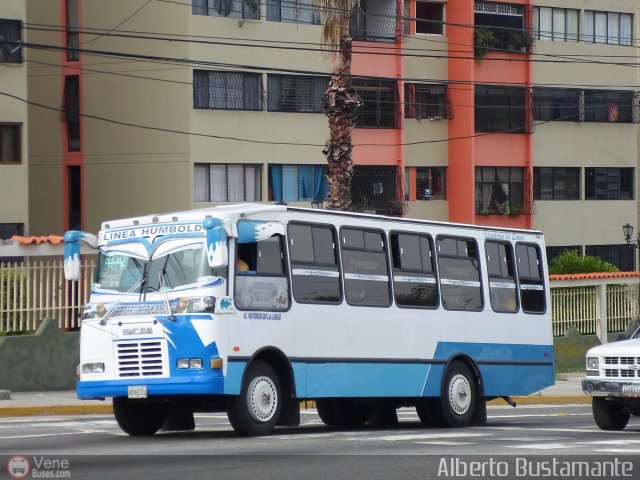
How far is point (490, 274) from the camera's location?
22094 millimetres

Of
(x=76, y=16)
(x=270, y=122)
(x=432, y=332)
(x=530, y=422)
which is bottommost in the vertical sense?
(x=530, y=422)

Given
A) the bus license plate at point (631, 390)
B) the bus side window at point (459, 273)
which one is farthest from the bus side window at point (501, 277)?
the bus license plate at point (631, 390)

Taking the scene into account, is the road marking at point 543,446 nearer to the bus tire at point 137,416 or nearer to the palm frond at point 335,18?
the bus tire at point 137,416

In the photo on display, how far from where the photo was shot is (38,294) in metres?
27.5

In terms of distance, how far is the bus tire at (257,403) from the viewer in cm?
1758

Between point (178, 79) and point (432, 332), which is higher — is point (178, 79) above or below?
above

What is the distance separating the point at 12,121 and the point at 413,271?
75.7ft

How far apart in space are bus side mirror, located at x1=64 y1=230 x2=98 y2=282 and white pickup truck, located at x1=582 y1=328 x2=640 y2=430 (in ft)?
22.4

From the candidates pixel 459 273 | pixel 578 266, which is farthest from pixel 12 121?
pixel 459 273

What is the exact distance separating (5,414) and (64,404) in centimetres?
151

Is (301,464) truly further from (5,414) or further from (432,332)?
(5,414)

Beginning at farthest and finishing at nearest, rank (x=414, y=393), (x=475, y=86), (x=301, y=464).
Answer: (x=475, y=86), (x=414, y=393), (x=301, y=464)

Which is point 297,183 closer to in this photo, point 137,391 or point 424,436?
point 424,436

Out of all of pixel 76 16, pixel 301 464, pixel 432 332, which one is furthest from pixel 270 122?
pixel 301 464
